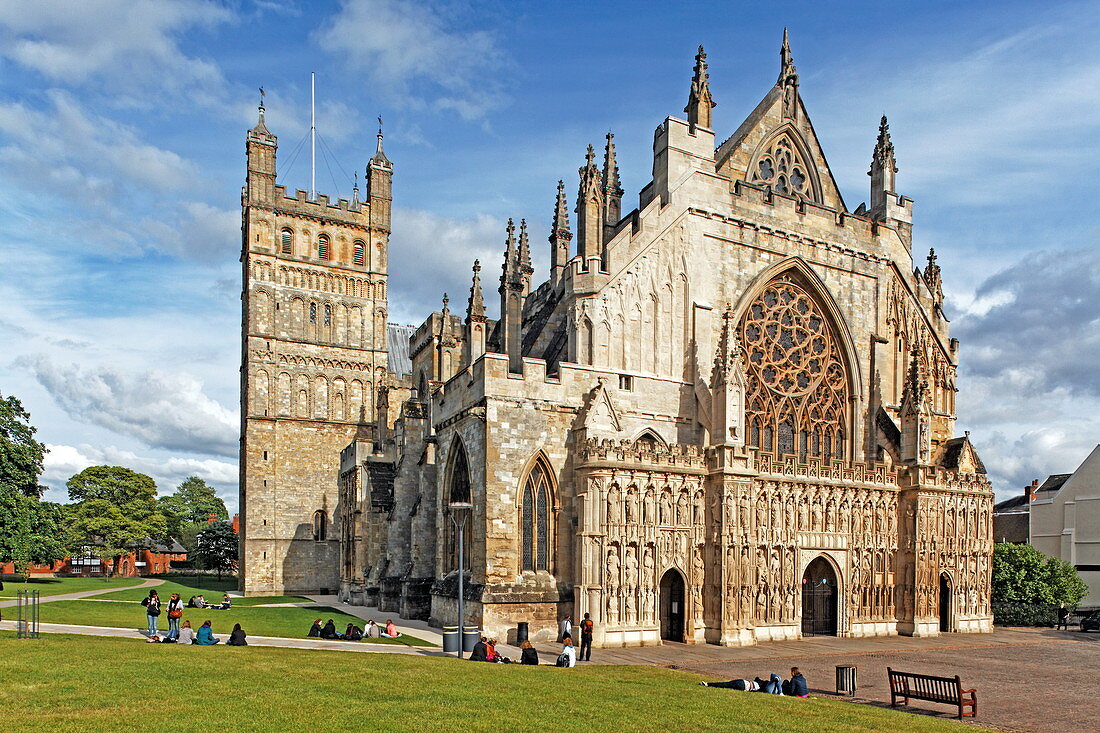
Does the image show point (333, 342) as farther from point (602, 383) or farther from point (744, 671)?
point (744, 671)

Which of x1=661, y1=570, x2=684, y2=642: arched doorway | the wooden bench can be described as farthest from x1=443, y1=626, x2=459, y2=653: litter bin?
the wooden bench

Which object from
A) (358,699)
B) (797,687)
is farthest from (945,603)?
(358,699)

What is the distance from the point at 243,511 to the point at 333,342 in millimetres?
11813

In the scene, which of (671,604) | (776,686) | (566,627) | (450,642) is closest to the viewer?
(776,686)

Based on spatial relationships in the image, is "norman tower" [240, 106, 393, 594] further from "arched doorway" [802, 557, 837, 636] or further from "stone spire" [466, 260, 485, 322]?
"arched doorway" [802, 557, 837, 636]

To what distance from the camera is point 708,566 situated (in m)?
26.8

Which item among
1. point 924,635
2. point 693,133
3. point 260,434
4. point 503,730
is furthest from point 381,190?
point 503,730

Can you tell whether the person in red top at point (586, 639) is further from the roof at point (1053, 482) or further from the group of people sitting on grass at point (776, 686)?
the roof at point (1053, 482)

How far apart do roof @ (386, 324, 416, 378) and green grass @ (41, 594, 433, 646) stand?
25.9 meters

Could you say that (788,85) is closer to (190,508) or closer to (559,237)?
(559,237)

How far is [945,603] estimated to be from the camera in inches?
1243

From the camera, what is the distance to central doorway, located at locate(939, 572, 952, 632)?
3123cm

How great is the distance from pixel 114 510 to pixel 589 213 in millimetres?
56785

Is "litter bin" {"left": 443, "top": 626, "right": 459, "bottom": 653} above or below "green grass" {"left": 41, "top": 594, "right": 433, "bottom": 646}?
above
